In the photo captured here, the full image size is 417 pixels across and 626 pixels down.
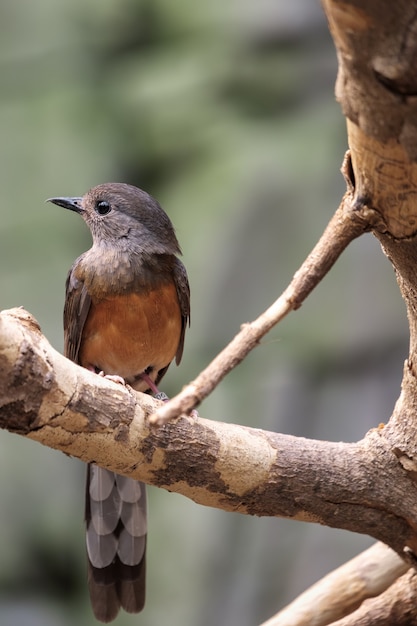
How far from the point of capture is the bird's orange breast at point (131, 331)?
136 inches

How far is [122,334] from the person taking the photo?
11.4ft

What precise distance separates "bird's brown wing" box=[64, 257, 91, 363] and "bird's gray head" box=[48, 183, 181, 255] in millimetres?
246

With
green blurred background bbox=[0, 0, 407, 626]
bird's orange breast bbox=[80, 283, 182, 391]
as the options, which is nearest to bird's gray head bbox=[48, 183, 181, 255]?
bird's orange breast bbox=[80, 283, 182, 391]

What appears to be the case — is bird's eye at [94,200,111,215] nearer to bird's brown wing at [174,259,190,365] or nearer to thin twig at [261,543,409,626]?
bird's brown wing at [174,259,190,365]

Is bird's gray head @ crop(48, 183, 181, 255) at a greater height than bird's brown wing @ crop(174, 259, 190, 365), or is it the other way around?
bird's gray head @ crop(48, 183, 181, 255)

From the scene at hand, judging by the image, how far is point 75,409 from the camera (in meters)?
2.28

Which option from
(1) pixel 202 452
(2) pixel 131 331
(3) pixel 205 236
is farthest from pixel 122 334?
(3) pixel 205 236

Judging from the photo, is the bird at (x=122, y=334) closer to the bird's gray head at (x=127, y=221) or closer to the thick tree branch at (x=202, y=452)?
the bird's gray head at (x=127, y=221)

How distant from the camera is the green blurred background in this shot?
5684 mm

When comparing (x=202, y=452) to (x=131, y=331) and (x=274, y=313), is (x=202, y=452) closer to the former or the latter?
(x=274, y=313)

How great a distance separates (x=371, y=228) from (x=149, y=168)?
4902 millimetres

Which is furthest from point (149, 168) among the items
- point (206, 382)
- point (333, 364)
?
point (206, 382)

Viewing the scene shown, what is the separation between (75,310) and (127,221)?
1.65ft

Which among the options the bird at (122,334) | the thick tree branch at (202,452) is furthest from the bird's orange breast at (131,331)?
the thick tree branch at (202,452)
